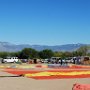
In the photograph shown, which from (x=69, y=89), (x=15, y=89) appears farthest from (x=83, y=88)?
(x=15, y=89)

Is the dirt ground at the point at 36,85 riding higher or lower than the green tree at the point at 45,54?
lower

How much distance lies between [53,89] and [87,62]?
5793cm

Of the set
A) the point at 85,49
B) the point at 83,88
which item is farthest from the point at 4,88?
the point at 85,49

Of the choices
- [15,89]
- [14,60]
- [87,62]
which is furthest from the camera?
[14,60]

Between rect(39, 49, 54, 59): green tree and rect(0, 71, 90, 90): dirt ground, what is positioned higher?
rect(39, 49, 54, 59): green tree

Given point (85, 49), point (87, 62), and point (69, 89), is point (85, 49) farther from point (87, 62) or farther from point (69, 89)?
point (69, 89)

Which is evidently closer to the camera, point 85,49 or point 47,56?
point 47,56

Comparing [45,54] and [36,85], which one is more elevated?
[45,54]

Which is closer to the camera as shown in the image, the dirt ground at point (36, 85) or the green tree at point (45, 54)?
the dirt ground at point (36, 85)

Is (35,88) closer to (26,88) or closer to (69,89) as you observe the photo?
(26,88)

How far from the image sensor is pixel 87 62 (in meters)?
75.8

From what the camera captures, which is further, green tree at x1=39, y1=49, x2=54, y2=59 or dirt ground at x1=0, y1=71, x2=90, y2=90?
green tree at x1=39, y1=49, x2=54, y2=59

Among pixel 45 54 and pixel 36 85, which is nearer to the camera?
pixel 36 85

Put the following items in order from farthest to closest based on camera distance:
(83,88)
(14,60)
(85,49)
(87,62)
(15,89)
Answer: (85,49) < (14,60) < (87,62) < (15,89) < (83,88)
